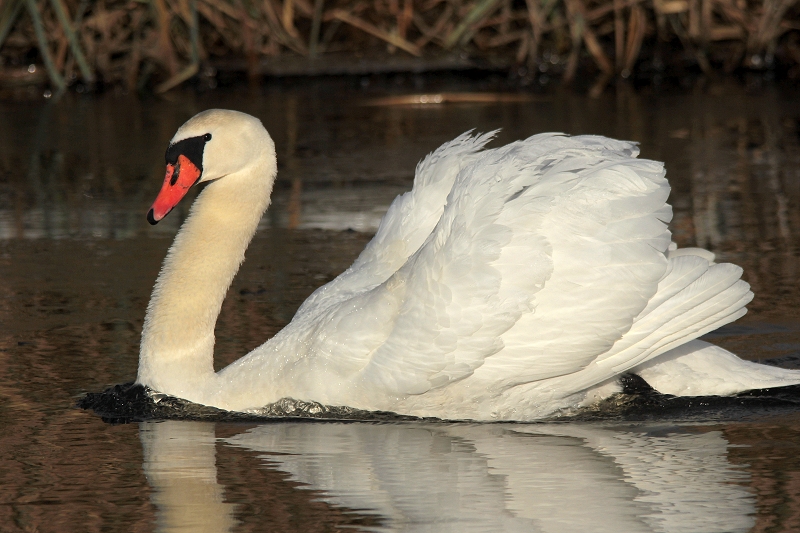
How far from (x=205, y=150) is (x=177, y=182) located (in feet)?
0.56

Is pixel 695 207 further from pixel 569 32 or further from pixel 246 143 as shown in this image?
pixel 569 32

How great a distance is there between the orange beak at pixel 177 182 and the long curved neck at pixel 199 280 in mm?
175

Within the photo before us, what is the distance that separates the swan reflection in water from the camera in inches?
157

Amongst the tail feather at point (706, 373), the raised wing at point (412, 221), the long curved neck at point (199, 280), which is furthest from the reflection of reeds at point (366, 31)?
the tail feather at point (706, 373)

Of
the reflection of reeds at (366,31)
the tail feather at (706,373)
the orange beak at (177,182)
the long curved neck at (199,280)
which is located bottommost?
the tail feather at (706,373)

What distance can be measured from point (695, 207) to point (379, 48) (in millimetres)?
6477

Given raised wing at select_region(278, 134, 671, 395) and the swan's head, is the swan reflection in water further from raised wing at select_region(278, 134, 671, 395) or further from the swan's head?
the swan's head

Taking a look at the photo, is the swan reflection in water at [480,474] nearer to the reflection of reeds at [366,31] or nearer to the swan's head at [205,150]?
the swan's head at [205,150]

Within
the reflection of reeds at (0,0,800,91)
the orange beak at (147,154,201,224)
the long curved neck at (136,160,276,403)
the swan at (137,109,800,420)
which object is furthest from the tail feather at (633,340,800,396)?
the reflection of reeds at (0,0,800,91)

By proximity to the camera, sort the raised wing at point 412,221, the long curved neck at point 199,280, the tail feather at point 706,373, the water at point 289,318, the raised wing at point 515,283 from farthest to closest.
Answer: the raised wing at point 412,221 → the long curved neck at point 199,280 → the tail feather at point 706,373 → the raised wing at point 515,283 → the water at point 289,318

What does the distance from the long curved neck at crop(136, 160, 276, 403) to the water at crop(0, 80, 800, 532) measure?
29 cm

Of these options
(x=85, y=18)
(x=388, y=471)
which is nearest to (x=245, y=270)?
(x=388, y=471)

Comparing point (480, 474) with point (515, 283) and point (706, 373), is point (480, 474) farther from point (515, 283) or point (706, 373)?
point (706, 373)

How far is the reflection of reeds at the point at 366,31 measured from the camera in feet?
44.0
